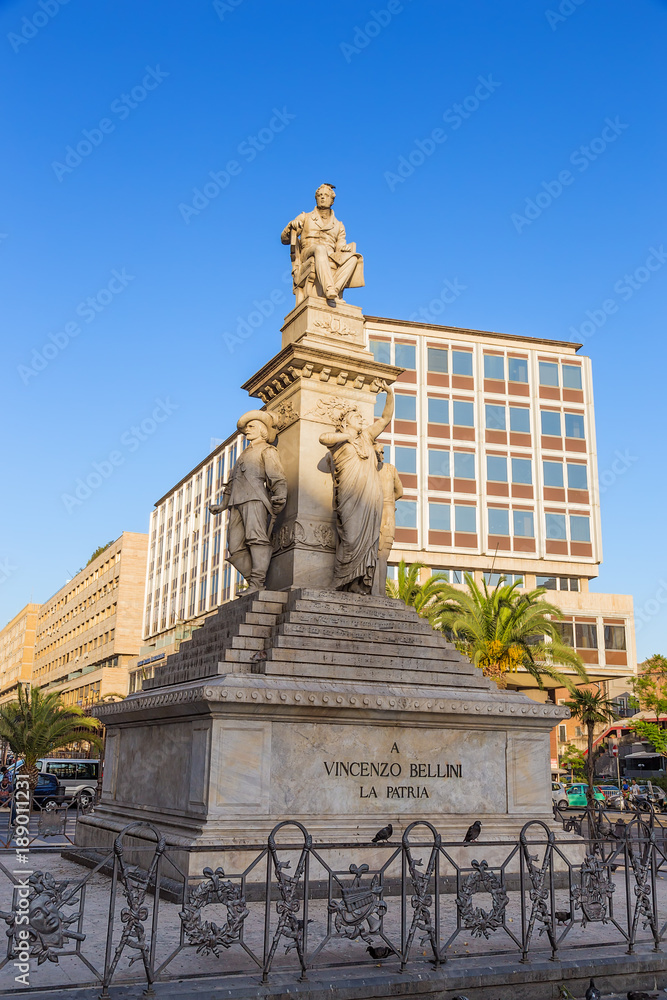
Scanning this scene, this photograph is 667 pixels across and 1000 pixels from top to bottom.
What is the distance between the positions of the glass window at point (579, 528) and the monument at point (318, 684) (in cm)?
4767

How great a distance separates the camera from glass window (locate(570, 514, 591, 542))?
59688mm

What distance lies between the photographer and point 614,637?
59.4 meters

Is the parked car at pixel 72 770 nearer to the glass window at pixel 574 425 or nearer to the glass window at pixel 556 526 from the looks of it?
the glass window at pixel 556 526

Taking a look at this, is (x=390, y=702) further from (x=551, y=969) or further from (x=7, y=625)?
(x=7, y=625)

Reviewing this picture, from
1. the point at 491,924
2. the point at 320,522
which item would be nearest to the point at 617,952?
the point at 491,924

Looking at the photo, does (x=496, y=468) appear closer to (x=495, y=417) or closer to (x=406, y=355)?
(x=495, y=417)

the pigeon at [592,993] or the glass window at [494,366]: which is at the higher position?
the glass window at [494,366]

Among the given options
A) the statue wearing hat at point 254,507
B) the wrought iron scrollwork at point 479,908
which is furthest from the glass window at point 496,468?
the wrought iron scrollwork at point 479,908

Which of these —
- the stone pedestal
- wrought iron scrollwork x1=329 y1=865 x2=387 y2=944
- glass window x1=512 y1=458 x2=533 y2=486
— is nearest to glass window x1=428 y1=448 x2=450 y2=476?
glass window x1=512 y1=458 x2=533 y2=486

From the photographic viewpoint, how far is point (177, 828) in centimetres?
1012

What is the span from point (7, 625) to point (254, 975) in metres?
165

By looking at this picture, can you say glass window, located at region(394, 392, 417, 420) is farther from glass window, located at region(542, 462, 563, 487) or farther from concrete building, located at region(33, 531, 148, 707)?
concrete building, located at region(33, 531, 148, 707)

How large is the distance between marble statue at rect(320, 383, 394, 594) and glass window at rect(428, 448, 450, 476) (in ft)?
149

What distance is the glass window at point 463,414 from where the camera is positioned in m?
59.5
